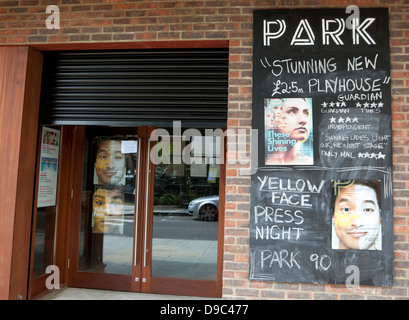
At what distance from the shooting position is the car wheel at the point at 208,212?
14.4 ft

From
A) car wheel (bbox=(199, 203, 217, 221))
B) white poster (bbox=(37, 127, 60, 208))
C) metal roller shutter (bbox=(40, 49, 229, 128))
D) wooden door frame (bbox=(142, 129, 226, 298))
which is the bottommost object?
wooden door frame (bbox=(142, 129, 226, 298))

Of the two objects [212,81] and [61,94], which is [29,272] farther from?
[212,81]

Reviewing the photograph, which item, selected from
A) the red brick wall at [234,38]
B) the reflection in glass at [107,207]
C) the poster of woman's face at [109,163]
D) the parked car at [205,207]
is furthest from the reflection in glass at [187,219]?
the red brick wall at [234,38]

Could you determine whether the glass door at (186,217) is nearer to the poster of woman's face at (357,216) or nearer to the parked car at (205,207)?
the parked car at (205,207)

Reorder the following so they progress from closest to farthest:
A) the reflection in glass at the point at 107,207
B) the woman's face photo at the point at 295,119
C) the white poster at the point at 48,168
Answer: the woman's face photo at the point at 295,119 → the white poster at the point at 48,168 → the reflection in glass at the point at 107,207

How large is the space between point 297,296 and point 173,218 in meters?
2.02

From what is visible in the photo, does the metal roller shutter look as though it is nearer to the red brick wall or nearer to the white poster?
the red brick wall

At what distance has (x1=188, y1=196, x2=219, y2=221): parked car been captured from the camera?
438 cm

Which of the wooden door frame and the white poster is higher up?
the white poster

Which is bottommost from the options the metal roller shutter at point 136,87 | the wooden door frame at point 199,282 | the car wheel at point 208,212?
the wooden door frame at point 199,282

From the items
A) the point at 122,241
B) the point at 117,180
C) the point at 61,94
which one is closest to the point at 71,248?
the point at 122,241

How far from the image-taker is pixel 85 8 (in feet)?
11.4

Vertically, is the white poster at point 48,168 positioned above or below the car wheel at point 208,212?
above

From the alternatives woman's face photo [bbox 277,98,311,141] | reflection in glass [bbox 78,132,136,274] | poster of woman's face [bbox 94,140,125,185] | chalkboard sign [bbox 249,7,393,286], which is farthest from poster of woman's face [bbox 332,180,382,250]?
poster of woman's face [bbox 94,140,125,185]
